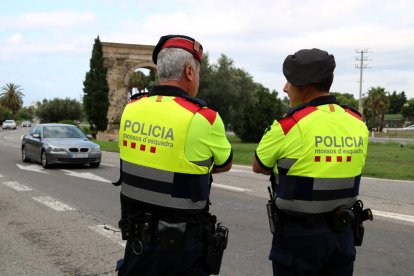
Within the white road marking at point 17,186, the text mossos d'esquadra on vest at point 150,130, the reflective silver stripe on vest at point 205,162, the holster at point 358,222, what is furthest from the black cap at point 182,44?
the white road marking at point 17,186

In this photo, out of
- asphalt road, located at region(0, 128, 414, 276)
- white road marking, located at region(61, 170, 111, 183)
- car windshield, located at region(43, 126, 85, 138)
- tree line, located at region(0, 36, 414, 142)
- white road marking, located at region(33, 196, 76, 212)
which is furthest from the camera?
tree line, located at region(0, 36, 414, 142)

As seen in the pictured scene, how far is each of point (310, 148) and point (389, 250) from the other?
12.4 feet

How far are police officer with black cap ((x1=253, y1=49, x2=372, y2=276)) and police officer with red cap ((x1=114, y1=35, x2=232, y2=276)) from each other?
12.9 inches

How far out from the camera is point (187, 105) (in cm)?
241

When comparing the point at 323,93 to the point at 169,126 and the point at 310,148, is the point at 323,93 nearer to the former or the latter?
the point at 310,148

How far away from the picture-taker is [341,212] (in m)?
2.52

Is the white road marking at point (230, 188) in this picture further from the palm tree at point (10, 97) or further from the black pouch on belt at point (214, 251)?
the palm tree at point (10, 97)

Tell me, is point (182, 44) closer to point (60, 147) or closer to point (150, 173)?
point (150, 173)

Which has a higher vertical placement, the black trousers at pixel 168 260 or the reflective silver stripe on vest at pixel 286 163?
the reflective silver stripe on vest at pixel 286 163

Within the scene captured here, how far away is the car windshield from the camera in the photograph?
1566 cm

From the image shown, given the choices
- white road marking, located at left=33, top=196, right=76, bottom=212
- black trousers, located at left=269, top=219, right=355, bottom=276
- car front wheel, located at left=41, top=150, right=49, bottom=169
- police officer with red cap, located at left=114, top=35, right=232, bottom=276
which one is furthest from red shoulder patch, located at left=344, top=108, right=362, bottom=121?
car front wheel, located at left=41, top=150, right=49, bottom=169

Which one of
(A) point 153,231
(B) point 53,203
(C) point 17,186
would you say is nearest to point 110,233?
(B) point 53,203

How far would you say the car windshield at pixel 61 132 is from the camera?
1566cm

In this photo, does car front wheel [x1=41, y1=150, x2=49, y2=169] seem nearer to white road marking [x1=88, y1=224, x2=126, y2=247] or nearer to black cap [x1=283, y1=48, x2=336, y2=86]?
white road marking [x1=88, y1=224, x2=126, y2=247]
